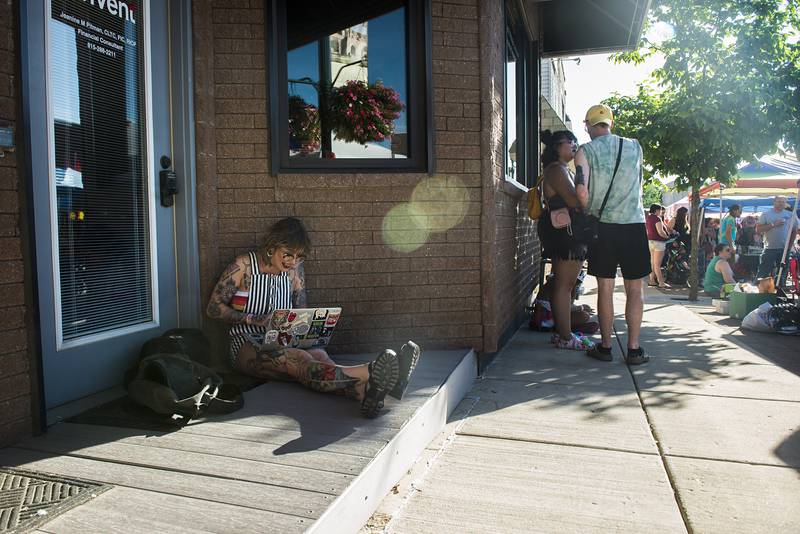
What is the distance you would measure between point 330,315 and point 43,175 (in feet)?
5.09

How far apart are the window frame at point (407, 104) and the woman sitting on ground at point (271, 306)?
0.56 meters

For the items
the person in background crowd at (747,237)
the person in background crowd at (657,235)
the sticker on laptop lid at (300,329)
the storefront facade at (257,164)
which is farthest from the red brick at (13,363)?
the person in background crowd at (747,237)

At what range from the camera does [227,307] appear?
369 centimetres

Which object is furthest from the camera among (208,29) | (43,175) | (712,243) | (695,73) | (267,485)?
(712,243)

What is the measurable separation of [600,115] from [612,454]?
114 inches

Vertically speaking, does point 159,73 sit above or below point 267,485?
above

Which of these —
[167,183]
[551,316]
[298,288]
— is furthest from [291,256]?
[551,316]

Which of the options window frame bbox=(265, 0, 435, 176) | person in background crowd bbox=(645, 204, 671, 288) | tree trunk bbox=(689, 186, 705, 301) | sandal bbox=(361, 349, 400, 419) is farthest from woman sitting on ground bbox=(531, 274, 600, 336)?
person in background crowd bbox=(645, 204, 671, 288)

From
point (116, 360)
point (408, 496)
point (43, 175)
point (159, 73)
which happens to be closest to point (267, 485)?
point (408, 496)

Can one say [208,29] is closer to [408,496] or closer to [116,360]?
[116,360]

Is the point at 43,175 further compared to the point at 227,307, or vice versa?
the point at 227,307

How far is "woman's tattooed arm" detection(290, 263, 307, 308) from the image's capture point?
13.0ft

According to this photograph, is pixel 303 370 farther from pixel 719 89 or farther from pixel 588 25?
pixel 719 89

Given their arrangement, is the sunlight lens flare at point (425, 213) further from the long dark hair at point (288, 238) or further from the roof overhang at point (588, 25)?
the roof overhang at point (588, 25)
